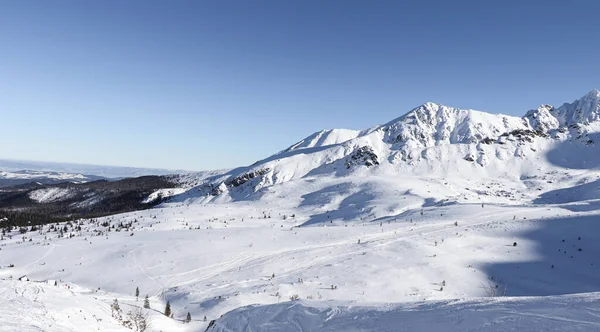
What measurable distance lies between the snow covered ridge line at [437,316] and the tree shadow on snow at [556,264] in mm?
13478

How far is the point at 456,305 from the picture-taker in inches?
363

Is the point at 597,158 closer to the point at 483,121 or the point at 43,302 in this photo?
the point at 483,121

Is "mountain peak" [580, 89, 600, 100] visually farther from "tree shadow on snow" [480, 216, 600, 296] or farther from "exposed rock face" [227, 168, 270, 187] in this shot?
"tree shadow on snow" [480, 216, 600, 296]

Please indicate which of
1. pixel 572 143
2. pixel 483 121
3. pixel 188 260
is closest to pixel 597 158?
pixel 572 143

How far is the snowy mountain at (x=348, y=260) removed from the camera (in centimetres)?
1016

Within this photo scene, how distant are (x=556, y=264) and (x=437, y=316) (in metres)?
20.6

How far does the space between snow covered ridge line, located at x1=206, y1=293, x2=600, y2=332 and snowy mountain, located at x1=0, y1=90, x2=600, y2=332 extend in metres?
0.05

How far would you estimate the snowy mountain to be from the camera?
10.2 meters

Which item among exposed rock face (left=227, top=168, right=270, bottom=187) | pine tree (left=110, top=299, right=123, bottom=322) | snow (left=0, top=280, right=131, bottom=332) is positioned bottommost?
pine tree (left=110, top=299, right=123, bottom=322)

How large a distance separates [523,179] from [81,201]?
158576 millimetres

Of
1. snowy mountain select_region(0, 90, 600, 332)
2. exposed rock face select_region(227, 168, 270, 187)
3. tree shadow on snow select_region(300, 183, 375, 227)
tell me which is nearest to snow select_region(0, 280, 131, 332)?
snowy mountain select_region(0, 90, 600, 332)

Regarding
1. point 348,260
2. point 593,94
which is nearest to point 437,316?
point 348,260

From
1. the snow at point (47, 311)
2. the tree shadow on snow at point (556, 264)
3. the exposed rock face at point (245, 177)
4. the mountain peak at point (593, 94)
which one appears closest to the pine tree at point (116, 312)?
the snow at point (47, 311)

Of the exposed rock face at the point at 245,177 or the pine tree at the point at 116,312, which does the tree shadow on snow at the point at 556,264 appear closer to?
the pine tree at the point at 116,312
